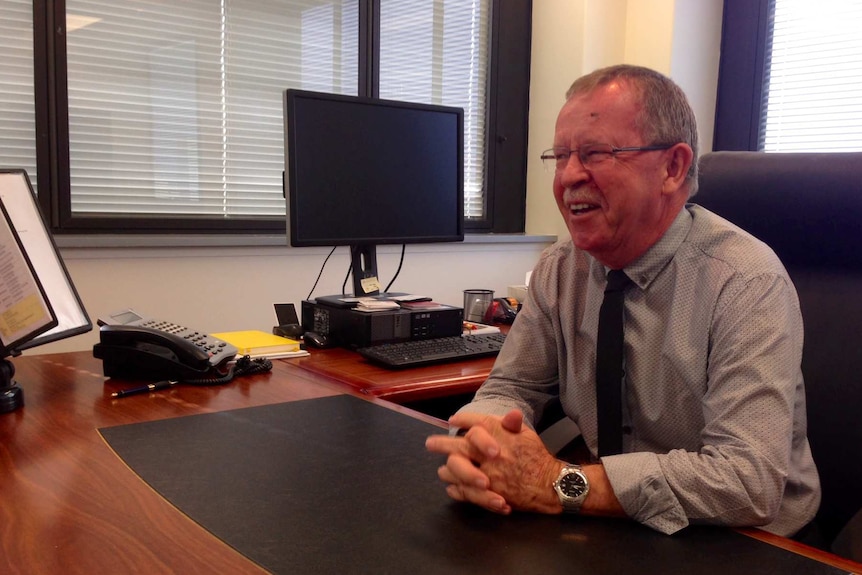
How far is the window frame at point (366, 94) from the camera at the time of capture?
8.23 feet

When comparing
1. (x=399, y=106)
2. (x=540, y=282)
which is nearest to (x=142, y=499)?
(x=540, y=282)

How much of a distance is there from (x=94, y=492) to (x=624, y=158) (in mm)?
904

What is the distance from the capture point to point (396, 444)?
113cm

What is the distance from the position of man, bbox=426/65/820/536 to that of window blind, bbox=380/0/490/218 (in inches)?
84.3

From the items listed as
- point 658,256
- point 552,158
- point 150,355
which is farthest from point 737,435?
point 150,355

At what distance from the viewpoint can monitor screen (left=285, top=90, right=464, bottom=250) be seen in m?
1.82

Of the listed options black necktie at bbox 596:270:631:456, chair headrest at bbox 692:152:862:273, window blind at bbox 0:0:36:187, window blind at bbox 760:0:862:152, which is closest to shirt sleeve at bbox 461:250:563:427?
black necktie at bbox 596:270:631:456

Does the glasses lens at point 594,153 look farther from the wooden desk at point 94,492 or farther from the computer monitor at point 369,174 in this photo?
the computer monitor at point 369,174

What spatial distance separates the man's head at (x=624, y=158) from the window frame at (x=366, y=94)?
1.92 meters

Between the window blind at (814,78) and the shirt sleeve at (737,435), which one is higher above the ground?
the window blind at (814,78)

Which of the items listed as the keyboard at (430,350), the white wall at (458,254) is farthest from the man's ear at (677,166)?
the white wall at (458,254)

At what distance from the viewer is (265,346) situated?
1755 mm

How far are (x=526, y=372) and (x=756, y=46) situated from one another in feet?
8.83

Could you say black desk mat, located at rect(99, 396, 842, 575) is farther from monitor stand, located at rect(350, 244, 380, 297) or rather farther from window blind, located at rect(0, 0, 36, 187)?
window blind, located at rect(0, 0, 36, 187)
